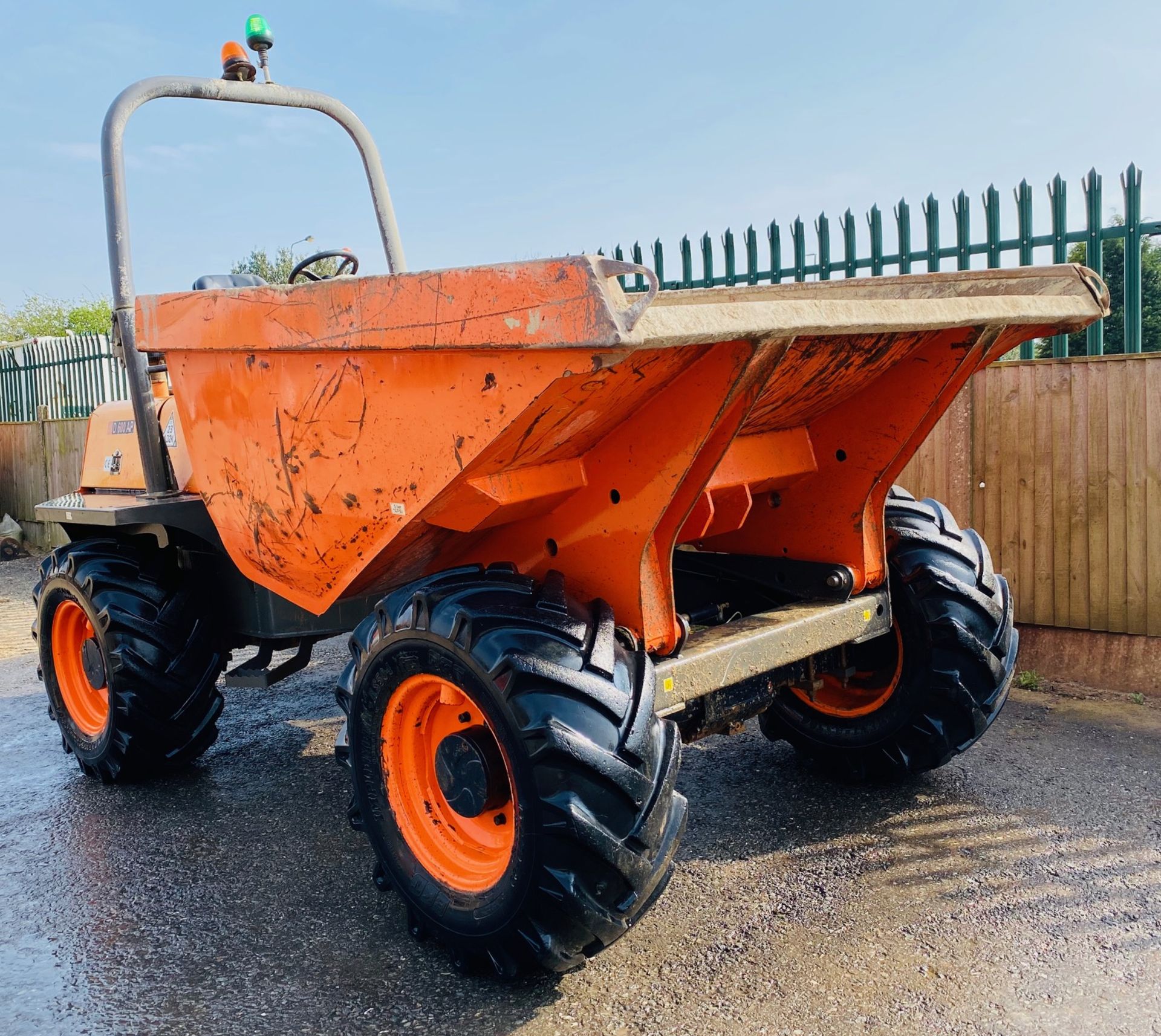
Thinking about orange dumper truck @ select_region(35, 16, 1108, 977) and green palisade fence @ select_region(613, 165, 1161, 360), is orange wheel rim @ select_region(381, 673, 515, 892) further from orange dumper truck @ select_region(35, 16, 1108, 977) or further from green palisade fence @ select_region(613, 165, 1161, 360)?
green palisade fence @ select_region(613, 165, 1161, 360)

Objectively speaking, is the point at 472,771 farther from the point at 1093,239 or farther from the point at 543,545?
the point at 1093,239

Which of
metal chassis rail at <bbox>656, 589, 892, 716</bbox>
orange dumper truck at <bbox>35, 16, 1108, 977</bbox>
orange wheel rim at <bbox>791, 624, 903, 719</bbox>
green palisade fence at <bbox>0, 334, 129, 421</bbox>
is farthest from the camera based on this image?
green palisade fence at <bbox>0, 334, 129, 421</bbox>

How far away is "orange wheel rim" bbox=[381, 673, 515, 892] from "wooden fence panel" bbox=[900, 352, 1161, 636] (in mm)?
3624

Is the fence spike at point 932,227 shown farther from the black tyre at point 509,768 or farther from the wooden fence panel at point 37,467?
the wooden fence panel at point 37,467

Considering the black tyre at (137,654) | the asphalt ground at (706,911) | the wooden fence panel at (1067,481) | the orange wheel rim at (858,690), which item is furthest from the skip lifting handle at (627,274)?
the wooden fence panel at (1067,481)

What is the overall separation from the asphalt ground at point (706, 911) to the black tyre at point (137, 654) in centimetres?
19

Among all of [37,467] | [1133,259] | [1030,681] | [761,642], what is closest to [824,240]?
[1133,259]

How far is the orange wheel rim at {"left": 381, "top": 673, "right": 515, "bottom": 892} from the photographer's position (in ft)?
9.21

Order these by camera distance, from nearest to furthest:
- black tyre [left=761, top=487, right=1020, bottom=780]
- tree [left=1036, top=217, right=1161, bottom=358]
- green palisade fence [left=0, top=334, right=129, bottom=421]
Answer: black tyre [left=761, top=487, right=1020, bottom=780], tree [left=1036, top=217, right=1161, bottom=358], green palisade fence [left=0, top=334, right=129, bottom=421]

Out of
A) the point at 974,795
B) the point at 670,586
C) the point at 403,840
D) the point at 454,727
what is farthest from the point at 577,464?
the point at 974,795

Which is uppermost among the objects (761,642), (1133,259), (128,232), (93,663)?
(128,232)

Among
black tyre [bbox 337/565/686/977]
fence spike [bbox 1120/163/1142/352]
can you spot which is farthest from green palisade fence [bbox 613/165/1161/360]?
black tyre [bbox 337/565/686/977]

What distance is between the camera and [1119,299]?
7387mm

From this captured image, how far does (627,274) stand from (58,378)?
12633mm
